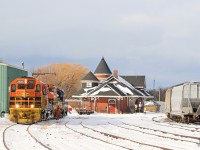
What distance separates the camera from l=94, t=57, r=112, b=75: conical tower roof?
89.2 metres

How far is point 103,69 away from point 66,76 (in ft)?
149

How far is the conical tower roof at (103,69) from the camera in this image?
293 feet

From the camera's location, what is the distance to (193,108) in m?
32.7

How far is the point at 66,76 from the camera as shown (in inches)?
5241

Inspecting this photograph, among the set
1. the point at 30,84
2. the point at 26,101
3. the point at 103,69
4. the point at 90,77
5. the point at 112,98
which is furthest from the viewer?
the point at 103,69

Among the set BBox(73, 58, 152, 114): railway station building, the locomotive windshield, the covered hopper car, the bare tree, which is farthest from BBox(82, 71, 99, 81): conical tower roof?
the locomotive windshield

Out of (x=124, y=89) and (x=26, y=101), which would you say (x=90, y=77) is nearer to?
(x=124, y=89)

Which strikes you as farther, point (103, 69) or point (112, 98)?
point (103, 69)

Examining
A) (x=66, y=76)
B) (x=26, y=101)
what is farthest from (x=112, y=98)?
(x=66, y=76)

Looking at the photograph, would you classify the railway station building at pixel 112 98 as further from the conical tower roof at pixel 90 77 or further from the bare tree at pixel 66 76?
the bare tree at pixel 66 76

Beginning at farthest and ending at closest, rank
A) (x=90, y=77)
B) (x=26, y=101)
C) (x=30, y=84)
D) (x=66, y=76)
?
(x=66, y=76) → (x=90, y=77) → (x=30, y=84) → (x=26, y=101)

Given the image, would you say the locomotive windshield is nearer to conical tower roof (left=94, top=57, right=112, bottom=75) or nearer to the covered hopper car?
the covered hopper car

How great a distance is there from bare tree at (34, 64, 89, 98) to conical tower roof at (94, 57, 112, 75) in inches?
1310

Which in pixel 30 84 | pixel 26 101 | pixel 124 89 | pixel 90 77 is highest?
pixel 90 77
